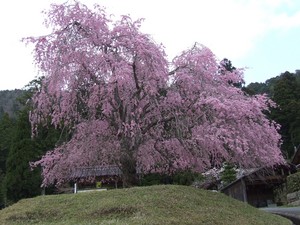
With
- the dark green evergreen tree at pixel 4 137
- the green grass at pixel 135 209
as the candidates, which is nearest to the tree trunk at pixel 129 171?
the green grass at pixel 135 209

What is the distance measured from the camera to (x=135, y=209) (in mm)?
9766

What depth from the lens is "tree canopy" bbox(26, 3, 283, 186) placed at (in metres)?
12.9

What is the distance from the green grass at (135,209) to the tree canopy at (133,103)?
6.71 ft

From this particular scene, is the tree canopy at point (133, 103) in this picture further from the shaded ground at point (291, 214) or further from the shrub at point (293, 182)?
the shrub at point (293, 182)

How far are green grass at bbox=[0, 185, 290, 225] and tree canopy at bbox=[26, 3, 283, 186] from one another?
2045 millimetres

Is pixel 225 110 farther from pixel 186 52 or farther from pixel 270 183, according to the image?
pixel 270 183

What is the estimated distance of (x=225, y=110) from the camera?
12.3 meters

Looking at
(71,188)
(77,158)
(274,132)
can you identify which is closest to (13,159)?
(71,188)

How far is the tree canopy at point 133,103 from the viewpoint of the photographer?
508 inches

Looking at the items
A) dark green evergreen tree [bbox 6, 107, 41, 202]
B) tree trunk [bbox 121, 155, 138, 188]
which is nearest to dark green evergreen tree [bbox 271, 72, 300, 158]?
dark green evergreen tree [bbox 6, 107, 41, 202]

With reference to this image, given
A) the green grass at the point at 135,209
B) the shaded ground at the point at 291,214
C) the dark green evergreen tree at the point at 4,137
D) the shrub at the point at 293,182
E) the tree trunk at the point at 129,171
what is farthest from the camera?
the dark green evergreen tree at the point at 4,137

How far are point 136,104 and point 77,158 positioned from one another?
3.07 m

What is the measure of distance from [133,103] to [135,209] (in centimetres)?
489

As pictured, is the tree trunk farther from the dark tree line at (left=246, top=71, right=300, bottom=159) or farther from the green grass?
the dark tree line at (left=246, top=71, right=300, bottom=159)
